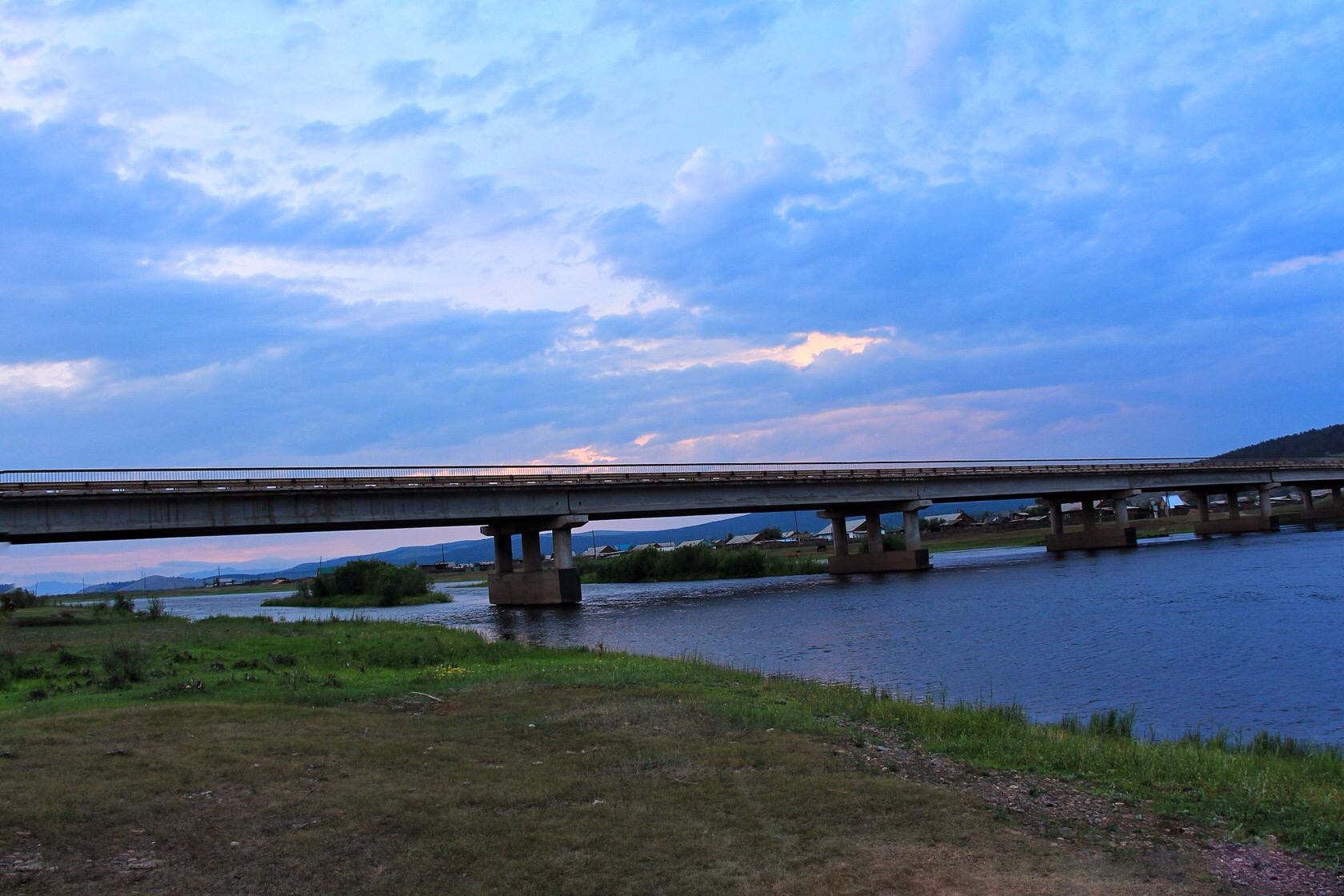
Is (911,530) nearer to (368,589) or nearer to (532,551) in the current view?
(532,551)

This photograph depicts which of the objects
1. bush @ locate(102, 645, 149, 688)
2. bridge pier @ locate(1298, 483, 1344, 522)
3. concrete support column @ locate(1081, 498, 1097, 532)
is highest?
bush @ locate(102, 645, 149, 688)

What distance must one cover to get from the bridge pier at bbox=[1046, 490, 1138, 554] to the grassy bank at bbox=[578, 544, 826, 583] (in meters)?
27.8

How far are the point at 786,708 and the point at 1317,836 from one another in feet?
29.9

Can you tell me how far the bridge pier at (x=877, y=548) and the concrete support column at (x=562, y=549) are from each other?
31430 mm

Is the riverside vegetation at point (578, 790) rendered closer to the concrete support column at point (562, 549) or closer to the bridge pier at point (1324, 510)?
A: the concrete support column at point (562, 549)

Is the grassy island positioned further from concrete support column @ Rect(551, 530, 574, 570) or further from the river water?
concrete support column @ Rect(551, 530, 574, 570)

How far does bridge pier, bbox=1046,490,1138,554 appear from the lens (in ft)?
349

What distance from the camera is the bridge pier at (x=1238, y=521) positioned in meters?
126

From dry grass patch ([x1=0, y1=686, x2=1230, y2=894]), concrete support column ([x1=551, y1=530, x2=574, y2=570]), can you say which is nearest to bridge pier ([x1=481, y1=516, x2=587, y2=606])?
concrete support column ([x1=551, y1=530, x2=574, y2=570])

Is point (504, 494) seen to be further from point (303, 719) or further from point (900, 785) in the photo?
point (900, 785)

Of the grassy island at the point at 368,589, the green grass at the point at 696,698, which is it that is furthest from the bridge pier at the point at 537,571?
the green grass at the point at 696,698

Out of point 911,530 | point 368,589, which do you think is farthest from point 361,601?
point 911,530

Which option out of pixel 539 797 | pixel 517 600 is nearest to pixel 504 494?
pixel 517 600

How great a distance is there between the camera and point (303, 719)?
16.2 metres
